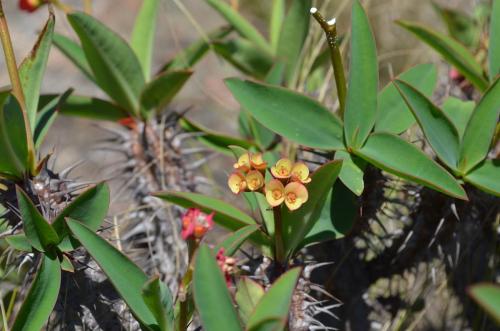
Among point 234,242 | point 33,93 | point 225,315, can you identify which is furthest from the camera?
point 33,93

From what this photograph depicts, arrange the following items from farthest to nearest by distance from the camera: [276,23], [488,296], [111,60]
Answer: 1. [276,23]
2. [111,60]
3. [488,296]

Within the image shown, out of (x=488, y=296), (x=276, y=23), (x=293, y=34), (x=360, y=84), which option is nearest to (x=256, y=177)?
(x=360, y=84)

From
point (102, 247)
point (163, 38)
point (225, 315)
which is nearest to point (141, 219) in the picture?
point (102, 247)

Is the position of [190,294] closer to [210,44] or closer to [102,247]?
[102,247]

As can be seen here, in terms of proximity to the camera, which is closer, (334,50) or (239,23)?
(334,50)

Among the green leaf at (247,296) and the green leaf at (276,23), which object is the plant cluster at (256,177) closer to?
the green leaf at (247,296)

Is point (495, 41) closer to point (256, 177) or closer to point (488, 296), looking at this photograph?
point (256, 177)
